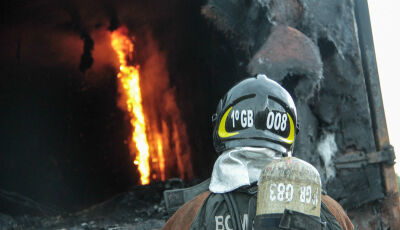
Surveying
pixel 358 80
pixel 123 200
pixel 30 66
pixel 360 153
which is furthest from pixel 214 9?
pixel 30 66

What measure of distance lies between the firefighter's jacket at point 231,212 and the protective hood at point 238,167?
5cm

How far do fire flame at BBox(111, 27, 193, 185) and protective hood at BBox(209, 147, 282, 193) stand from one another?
6224 mm

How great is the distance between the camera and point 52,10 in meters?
10.9

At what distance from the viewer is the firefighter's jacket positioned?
2.78 m

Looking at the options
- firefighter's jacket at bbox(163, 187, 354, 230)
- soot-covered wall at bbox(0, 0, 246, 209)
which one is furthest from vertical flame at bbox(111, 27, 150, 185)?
firefighter's jacket at bbox(163, 187, 354, 230)

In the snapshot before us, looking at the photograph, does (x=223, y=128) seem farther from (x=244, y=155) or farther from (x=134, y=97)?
(x=134, y=97)

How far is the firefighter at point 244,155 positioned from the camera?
111 inches

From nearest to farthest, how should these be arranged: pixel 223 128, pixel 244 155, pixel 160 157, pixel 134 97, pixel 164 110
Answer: pixel 244 155 < pixel 223 128 < pixel 164 110 < pixel 160 157 < pixel 134 97

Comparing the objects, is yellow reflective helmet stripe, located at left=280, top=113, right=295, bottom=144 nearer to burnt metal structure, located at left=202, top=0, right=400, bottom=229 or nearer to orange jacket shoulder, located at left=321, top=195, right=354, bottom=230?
orange jacket shoulder, located at left=321, top=195, right=354, bottom=230

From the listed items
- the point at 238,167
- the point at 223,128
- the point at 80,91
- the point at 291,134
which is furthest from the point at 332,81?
the point at 80,91

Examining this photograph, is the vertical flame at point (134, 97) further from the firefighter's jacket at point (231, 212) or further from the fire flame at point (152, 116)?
the firefighter's jacket at point (231, 212)

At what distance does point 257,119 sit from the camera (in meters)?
3.04

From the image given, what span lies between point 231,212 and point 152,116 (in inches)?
336

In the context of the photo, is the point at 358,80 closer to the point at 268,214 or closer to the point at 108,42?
the point at 268,214
